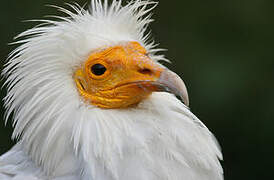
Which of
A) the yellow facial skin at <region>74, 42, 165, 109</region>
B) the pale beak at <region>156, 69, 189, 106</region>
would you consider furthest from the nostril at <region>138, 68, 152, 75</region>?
the pale beak at <region>156, 69, 189, 106</region>

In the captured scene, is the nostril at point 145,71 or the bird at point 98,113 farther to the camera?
the nostril at point 145,71

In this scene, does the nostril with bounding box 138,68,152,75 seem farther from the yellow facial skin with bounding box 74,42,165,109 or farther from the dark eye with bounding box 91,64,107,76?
the dark eye with bounding box 91,64,107,76

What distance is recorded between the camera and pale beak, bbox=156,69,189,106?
331cm

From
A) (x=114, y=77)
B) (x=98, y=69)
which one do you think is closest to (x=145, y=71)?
(x=114, y=77)

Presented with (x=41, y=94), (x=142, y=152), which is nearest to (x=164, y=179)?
(x=142, y=152)

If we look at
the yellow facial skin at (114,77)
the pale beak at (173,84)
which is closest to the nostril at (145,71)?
the yellow facial skin at (114,77)

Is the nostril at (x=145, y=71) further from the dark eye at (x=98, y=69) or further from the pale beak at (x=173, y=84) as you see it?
the dark eye at (x=98, y=69)

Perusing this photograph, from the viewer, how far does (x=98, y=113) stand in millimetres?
3555

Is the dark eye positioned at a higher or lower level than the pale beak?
higher

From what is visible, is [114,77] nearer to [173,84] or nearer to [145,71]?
[145,71]

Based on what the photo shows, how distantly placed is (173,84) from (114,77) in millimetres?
513

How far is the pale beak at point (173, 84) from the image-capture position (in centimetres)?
331

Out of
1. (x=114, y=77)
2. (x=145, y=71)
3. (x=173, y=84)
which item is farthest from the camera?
(x=114, y=77)

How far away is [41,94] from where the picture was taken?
11.5 feet
